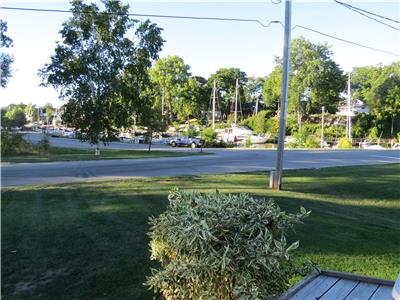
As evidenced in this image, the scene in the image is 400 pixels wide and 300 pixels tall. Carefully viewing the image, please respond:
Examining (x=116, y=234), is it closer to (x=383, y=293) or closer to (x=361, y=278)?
(x=361, y=278)

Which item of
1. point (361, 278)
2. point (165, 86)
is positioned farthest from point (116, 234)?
point (165, 86)

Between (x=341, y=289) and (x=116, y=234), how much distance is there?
4629 millimetres

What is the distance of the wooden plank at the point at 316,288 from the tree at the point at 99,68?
24733 millimetres

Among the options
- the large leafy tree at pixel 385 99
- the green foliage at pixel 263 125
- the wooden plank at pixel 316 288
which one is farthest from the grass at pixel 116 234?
the large leafy tree at pixel 385 99

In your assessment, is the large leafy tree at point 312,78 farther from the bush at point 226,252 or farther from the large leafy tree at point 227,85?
the bush at point 226,252

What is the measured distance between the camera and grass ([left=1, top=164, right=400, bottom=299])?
555 cm

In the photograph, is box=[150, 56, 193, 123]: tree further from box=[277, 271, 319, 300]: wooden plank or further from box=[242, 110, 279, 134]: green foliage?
box=[277, 271, 319, 300]: wooden plank

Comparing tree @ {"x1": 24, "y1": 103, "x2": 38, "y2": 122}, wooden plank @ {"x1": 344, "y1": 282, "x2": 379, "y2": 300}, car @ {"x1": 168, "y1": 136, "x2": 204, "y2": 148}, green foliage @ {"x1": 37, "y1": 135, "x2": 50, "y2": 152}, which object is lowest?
car @ {"x1": 168, "y1": 136, "x2": 204, "y2": 148}

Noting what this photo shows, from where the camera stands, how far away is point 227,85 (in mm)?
115938

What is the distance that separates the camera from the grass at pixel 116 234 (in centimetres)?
555

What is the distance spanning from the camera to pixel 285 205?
11062 millimetres

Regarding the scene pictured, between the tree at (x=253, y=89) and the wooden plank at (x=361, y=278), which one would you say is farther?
the tree at (x=253, y=89)

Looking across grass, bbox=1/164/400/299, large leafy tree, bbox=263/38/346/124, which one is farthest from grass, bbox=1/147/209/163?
large leafy tree, bbox=263/38/346/124

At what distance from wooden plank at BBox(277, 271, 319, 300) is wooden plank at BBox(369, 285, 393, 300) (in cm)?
55
